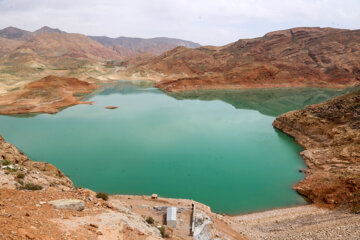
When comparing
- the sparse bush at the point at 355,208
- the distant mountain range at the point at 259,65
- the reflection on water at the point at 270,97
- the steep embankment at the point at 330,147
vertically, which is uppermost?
the distant mountain range at the point at 259,65

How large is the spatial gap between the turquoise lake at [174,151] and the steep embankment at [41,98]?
4765 mm

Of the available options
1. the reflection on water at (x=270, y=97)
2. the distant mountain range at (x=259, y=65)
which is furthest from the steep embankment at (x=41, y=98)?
the reflection on water at (x=270, y=97)

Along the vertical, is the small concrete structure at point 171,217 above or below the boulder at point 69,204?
below

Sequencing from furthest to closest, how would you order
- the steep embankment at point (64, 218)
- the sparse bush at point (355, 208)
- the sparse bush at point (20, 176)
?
the sparse bush at point (355, 208) < the sparse bush at point (20, 176) < the steep embankment at point (64, 218)

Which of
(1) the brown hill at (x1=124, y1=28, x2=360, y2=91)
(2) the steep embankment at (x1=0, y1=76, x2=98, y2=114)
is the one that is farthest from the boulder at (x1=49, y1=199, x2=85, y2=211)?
(1) the brown hill at (x1=124, y1=28, x2=360, y2=91)

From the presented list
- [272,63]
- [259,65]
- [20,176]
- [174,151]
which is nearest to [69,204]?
[20,176]

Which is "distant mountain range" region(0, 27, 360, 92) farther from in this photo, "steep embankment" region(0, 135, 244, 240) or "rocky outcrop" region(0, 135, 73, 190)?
"steep embankment" region(0, 135, 244, 240)

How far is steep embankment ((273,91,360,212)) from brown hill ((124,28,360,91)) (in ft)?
159

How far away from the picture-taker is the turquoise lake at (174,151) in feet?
60.5

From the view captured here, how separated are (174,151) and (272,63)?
74.9m

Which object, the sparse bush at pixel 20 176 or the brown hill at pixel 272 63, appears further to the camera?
the brown hill at pixel 272 63

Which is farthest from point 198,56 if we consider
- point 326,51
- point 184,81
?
point 326,51

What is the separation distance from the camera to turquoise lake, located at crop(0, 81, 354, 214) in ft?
60.5

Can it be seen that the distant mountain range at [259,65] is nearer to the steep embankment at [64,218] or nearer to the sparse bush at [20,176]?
the steep embankment at [64,218]
